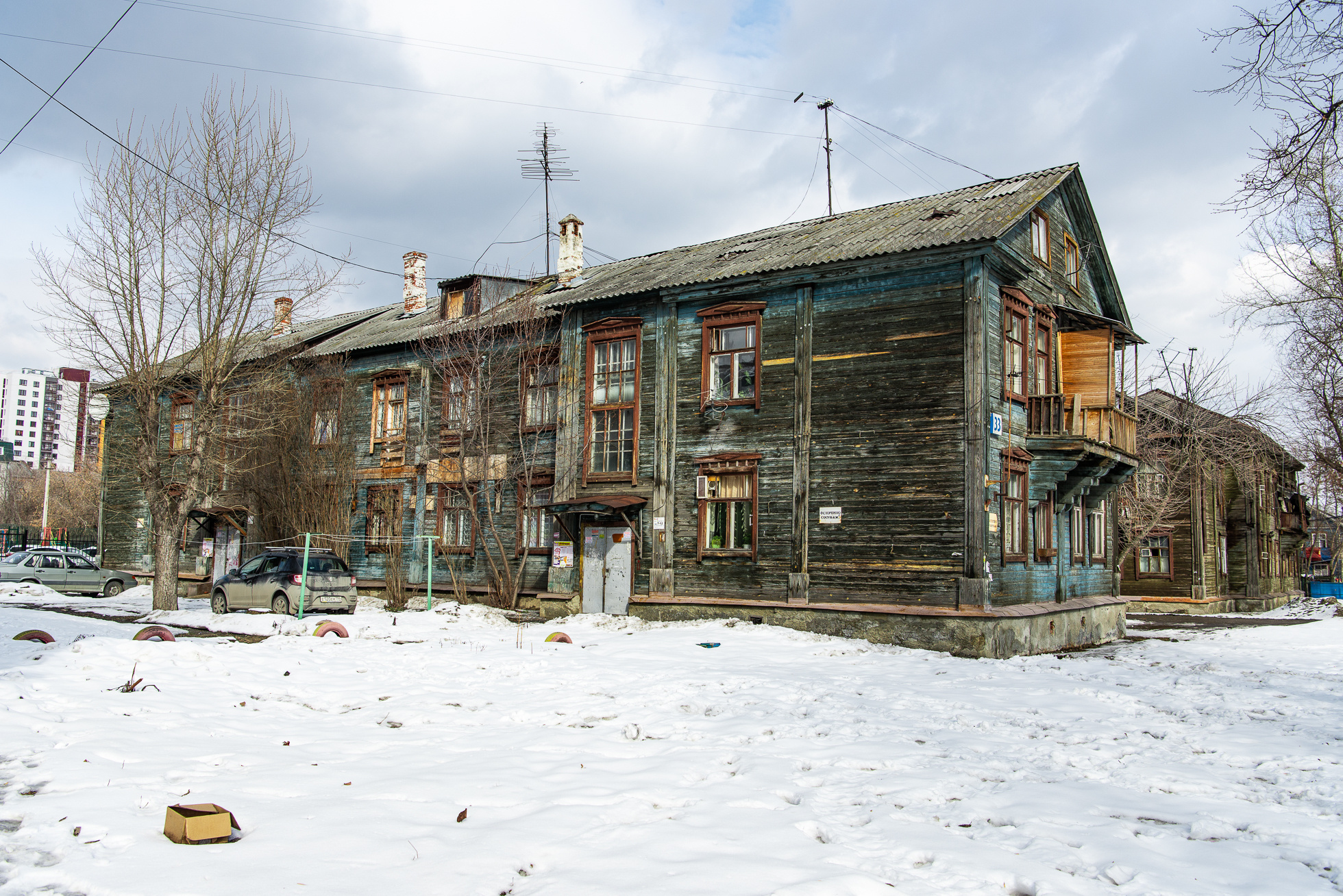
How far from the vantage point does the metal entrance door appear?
805 inches

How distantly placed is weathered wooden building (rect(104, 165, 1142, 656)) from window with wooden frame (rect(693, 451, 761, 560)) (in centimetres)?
5

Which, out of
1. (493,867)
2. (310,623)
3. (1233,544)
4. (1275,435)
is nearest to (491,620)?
(310,623)

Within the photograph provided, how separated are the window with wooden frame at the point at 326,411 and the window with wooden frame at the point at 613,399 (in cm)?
988

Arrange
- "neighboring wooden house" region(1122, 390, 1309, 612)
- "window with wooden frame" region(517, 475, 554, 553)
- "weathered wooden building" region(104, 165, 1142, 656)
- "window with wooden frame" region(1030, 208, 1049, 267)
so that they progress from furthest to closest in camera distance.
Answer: "neighboring wooden house" region(1122, 390, 1309, 612) → "window with wooden frame" region(517, 475, 554, 553) → "window with wooden frame" region(1030, 208, 1049, 267) → "weathered wooden building" region(104, 165, 1142, 656)

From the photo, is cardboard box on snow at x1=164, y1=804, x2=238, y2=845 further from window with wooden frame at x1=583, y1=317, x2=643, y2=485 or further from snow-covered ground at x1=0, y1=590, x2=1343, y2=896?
window with wooden frame at x1=583, y1=317, x2=643, y2=485

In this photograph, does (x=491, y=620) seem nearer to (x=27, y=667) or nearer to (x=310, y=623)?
(x=310, y=623)

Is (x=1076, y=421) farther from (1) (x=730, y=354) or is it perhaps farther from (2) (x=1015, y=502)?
(1) (x=730, y=354)

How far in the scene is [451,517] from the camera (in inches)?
968

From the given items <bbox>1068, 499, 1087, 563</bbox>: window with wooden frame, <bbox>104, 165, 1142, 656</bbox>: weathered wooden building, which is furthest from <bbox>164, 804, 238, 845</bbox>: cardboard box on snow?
<bbox>1068, 499, 1087, 563</bbox>: window with wooden frame

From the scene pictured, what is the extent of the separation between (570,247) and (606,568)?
36.7 ft

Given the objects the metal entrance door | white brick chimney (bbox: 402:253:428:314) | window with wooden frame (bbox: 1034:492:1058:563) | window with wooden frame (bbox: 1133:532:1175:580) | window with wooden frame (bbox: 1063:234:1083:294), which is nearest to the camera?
window with wooden frame (bbox: 1034:492:1058:563)

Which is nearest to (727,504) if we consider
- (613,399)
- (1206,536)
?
(613,399)

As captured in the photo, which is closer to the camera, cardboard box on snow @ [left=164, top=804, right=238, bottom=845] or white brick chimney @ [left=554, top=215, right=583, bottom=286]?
cardboard box on snow @ [left=164, top=804, right=238, bottom=845]

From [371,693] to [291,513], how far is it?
1829 centimetres
